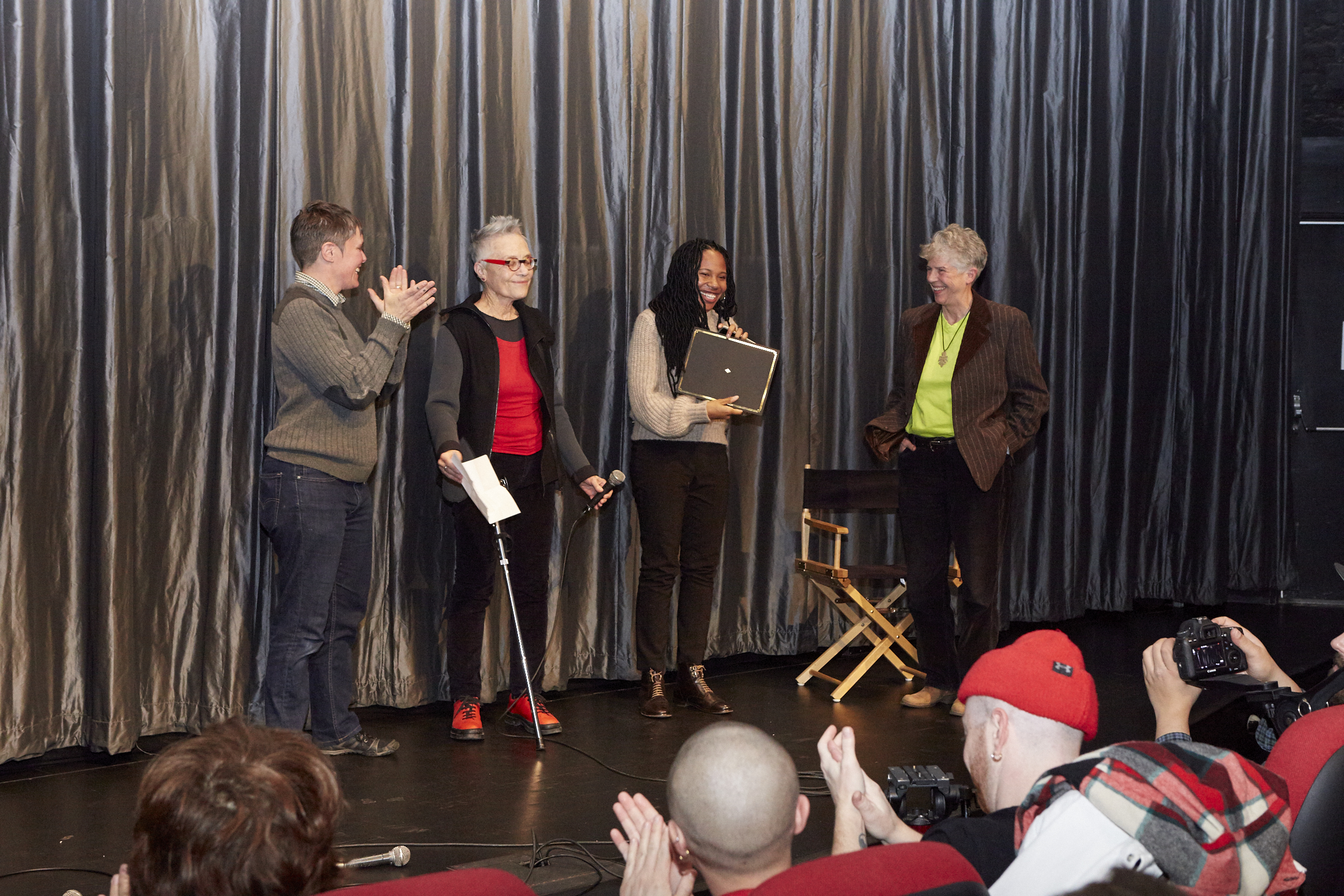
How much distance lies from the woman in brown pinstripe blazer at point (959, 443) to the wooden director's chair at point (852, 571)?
248 mm

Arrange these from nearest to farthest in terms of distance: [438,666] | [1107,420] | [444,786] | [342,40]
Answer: [444,786] → [342,40] → [438,666] → [1107,420]

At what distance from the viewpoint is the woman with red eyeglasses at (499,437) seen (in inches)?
151

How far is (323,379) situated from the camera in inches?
134

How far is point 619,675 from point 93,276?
231 cm

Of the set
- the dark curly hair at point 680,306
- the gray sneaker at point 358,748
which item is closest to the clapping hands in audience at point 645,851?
the gray sneaker at point 358,748

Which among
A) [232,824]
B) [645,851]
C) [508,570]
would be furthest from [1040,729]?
[508,570]

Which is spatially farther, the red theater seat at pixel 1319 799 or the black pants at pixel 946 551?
the black pants at pixel 946 551

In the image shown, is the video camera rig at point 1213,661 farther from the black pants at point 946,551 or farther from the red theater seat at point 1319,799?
the black pants at point 946,551

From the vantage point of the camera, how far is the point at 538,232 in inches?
173

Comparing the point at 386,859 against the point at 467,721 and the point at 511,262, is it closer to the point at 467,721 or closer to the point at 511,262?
the point at 467,721

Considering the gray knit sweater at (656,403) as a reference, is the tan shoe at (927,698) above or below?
below

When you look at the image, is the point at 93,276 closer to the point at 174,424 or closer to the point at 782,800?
the point at 174,424

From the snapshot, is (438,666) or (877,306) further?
(877,306)

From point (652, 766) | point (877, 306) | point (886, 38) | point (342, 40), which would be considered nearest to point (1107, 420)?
point (877, 306)
